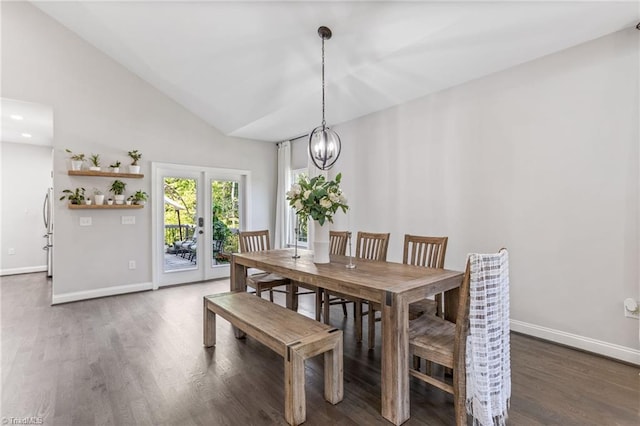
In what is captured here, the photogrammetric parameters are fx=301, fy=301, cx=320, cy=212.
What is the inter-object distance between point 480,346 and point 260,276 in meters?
2.58

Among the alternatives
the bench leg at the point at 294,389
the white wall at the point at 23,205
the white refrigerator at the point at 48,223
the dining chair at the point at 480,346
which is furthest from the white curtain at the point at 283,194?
the white wall at the point at 23,205

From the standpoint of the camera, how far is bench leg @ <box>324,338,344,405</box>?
200cm

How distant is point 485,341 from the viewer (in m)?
1.64

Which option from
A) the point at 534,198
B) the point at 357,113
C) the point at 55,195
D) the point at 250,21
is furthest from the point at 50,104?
the point at 534,198

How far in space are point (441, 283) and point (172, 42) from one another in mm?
4141

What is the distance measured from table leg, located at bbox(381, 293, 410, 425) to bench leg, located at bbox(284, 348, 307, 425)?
0.51 meters

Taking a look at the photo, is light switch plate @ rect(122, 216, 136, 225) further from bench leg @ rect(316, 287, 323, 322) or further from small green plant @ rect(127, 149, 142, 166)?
bench leg @ rect(316, 287, 323, 322)

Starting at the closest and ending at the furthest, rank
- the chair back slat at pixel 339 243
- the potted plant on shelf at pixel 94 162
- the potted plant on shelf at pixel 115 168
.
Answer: the chair back slat at pixel 339 243, the potted plant on shelf at pixel 94 162, the potted plant on shelf at pixel 115 168

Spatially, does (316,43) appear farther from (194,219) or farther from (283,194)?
(194,219)

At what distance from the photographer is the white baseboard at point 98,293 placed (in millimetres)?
4207

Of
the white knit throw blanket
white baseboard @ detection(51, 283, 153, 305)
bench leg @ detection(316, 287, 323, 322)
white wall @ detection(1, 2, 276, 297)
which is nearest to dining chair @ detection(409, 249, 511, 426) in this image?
the white knit throw blanket

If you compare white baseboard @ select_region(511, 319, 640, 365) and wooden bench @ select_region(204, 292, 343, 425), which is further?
white baseboard @ select_region(511, 319, 640, 365)

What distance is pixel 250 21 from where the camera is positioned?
319 centimetres

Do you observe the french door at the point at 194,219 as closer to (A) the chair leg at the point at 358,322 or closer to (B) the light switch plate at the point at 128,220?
(B) the light switch plate at the point at 128,220
